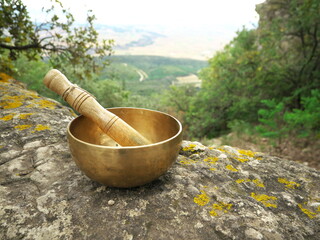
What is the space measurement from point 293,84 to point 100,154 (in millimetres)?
7504

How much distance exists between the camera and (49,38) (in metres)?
4.09

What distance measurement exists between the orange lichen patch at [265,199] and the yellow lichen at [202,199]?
0.32 metres

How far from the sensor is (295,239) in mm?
1160

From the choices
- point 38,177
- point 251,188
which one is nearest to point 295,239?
point 251,188

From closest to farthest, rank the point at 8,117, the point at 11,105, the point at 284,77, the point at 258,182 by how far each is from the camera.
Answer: the point at 258,182 → the point at 8,117 → the point at 11,105 → the point at 284,77

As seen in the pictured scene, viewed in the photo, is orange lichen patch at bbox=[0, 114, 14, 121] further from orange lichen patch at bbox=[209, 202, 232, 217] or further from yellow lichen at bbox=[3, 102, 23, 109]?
orange lichen patch at bbox=[209, 202, 232, 217]

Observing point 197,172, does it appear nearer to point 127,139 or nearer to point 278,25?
point 127,139

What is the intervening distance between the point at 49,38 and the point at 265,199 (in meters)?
4.27

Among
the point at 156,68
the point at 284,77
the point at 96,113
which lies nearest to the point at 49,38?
the point at 96,113

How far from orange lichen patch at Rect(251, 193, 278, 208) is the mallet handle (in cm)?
81

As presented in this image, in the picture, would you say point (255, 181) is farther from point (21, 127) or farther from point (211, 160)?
point (21, 127)

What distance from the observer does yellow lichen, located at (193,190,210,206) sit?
1377 mm

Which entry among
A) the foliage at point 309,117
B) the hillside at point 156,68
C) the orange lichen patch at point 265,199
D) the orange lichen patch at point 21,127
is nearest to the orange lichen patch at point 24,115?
the orange lichen patch at point 21,127

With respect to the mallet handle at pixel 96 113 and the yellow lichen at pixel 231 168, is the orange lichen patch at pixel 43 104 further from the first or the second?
the yellow lichen at pixel 231 168
